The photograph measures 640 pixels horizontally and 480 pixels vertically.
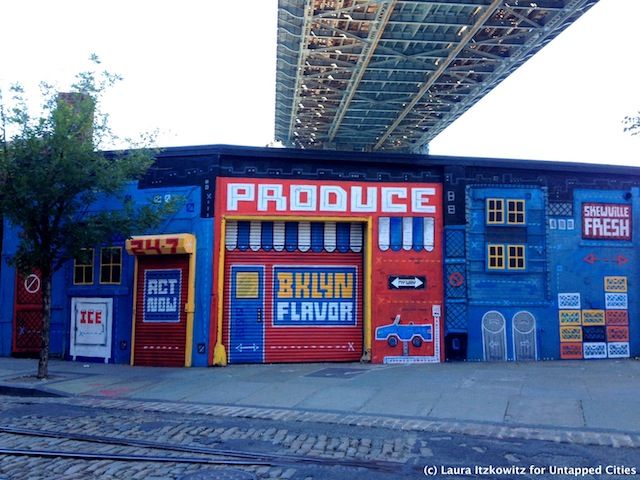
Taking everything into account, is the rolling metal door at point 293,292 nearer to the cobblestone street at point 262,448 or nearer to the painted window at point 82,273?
the painted window at point 82,273

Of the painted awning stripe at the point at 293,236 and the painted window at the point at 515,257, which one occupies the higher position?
the painted awning stripe at the point at 293,236

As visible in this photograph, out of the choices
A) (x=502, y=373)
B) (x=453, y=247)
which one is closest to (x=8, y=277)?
(x=453, y=247)

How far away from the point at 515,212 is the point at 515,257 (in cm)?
110

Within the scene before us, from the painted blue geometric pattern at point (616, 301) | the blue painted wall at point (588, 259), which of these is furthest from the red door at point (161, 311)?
the painted blue geometric pattern at point (616, 301)

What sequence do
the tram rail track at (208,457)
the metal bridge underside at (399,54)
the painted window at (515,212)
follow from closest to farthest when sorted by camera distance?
the tram rail track at (208,457)
the painted window at (515,212)
the metal bridge underside at (399,54)

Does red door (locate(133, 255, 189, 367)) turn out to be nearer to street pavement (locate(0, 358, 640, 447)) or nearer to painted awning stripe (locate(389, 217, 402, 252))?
street pavement (locate(0, 358, 640, 447))

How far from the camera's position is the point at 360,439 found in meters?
8.00

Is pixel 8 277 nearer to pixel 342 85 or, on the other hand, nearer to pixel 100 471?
pixel 100 471

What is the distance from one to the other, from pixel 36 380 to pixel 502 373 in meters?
9.21

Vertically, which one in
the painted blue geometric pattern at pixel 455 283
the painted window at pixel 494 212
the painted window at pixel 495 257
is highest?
the painted window at pixel 494 212

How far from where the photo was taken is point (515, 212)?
16.2 meters

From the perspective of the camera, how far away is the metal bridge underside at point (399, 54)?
20.7 metres

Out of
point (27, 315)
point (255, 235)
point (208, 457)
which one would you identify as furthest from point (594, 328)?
point (27, 315)

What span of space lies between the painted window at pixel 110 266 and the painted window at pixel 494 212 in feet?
29.8
